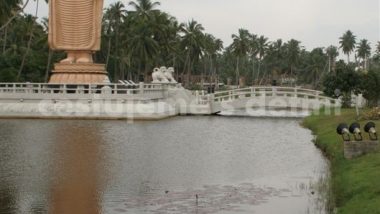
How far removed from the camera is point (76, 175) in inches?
611

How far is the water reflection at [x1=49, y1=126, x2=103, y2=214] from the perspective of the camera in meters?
12.1

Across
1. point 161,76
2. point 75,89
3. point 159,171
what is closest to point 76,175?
point 159,171

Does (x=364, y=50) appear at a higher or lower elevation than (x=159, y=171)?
higher

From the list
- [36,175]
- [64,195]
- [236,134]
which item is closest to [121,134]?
[236,134]

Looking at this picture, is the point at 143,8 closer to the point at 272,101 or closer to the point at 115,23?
the point at 115,23

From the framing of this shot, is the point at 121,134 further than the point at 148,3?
No

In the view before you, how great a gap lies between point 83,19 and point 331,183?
32110 millimetres

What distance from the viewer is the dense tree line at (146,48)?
58.6 meters

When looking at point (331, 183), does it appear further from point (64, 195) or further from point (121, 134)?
point (121, 134)

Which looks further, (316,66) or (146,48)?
(316,66)

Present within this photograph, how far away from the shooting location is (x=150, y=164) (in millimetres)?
17328

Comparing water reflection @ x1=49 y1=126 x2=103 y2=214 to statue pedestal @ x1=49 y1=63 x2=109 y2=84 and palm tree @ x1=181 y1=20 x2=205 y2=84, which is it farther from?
palm tree @ x1=181 y1=20 x2=205 y2=84

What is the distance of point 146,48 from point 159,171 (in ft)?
160

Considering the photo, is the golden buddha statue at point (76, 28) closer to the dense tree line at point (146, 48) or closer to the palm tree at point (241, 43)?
the dense tree line at point (146, 48)
